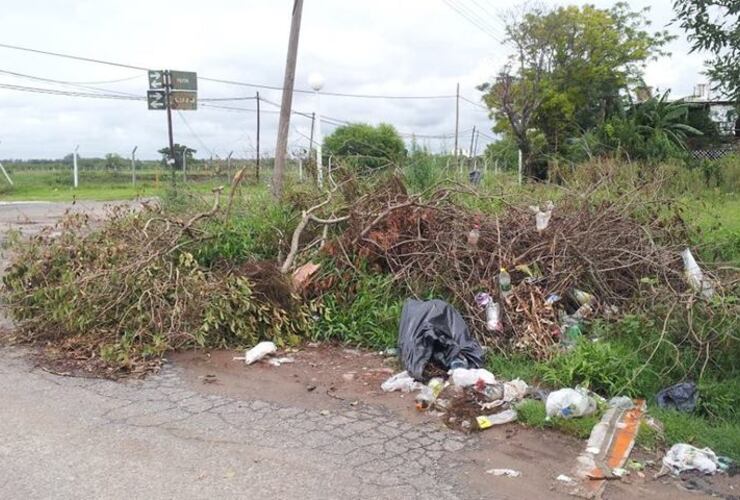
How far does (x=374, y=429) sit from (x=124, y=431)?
4.98 ft

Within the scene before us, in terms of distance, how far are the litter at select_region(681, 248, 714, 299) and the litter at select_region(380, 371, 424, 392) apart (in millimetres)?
2240

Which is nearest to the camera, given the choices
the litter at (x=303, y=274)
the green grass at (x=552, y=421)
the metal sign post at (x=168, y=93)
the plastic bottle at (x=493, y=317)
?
the green grass at (x=552, y=421)

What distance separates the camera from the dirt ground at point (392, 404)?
3254 mm

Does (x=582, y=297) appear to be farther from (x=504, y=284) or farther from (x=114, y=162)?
(x=114, y=162)

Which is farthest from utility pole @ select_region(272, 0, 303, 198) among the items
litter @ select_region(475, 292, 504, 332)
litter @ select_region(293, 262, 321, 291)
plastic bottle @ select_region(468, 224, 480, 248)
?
litter @ select_region(475, 292, 504, 332)

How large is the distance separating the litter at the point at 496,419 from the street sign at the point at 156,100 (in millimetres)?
17049

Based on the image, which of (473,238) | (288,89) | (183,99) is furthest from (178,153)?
(473,238)

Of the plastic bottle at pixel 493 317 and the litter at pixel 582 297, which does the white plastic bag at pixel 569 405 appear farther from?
the litter at pixel 582 297

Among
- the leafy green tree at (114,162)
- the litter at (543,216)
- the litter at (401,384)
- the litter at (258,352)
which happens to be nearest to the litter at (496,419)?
the litter at (401,384)

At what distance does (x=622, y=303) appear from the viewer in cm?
555

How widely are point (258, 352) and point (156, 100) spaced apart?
15.5 m

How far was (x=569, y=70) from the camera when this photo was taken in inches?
1097

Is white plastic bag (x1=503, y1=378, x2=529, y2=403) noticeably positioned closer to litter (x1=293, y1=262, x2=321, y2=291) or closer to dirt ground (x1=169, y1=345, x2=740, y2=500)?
dirt ground (x1=169, y1=345, x2=740, y2=500)

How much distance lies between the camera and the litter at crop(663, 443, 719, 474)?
3.41m
